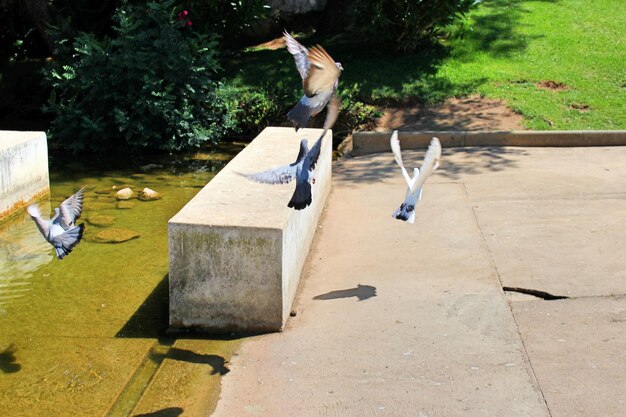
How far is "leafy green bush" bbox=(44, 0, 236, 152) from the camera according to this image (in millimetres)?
11672

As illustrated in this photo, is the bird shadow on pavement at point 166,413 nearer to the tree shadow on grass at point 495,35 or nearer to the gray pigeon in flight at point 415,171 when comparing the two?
the gray pigeon in flight at point 415,171

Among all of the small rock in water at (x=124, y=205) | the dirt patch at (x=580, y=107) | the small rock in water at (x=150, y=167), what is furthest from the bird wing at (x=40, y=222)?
the dirt patch at (x=580, y=107)

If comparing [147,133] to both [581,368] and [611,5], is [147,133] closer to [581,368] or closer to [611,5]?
[581,368]

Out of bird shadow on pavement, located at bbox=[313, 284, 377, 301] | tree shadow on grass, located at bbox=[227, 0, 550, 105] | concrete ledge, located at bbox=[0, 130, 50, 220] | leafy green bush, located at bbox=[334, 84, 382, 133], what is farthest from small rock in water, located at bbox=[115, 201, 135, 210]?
tree shadow on grass, located at bbox=[227, 0, 550, 105]

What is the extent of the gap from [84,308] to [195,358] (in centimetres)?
143

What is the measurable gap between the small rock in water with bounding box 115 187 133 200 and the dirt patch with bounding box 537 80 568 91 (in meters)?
6.69

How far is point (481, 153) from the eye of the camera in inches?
433

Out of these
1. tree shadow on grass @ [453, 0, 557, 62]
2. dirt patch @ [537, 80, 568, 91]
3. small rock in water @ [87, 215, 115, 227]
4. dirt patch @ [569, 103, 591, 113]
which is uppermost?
tree shadow on grass @ [453, 0, 557, 62]

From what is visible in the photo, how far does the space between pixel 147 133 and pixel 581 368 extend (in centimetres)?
773

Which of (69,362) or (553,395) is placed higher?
(553,395)

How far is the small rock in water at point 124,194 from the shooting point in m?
9.57

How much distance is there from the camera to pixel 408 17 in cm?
1366

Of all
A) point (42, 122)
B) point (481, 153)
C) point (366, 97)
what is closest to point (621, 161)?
point (481, 153)

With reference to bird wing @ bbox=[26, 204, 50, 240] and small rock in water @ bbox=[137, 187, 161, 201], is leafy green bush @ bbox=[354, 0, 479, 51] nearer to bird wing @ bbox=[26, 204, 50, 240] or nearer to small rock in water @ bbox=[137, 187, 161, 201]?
small rock in water @ bbox=[137, 187, 161, 201]
